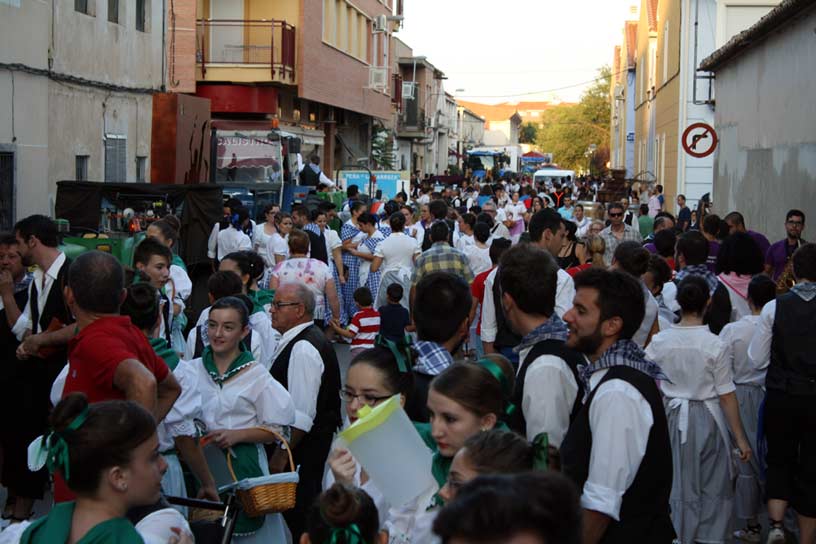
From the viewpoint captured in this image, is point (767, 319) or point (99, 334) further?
point (767, 319)

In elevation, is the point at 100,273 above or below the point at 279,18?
below

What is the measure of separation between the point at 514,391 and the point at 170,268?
4.83 metres

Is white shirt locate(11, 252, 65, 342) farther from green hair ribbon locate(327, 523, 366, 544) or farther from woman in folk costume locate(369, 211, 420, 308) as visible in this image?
woman in folk costume locate(369, 211, 420, 308)

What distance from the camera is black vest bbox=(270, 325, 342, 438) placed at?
6281mm

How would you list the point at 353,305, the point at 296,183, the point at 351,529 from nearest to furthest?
the point at 351,529 < the point at 353,305 < the point at 296,183

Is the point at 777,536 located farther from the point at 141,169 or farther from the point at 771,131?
the point at 141,169

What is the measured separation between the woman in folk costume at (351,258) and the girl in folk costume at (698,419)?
325 inches

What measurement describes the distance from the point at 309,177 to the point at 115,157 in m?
6.60

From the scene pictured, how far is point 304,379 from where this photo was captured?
20.4ft

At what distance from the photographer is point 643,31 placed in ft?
170

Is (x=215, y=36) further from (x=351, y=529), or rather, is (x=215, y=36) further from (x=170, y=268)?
(x=351, y=529)

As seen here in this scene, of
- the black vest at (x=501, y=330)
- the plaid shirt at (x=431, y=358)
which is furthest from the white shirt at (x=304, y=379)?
the black vest at (x=501, y=330)

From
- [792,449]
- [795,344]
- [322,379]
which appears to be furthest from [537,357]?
[792,449]

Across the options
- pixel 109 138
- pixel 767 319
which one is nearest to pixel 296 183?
pixel 109 138
